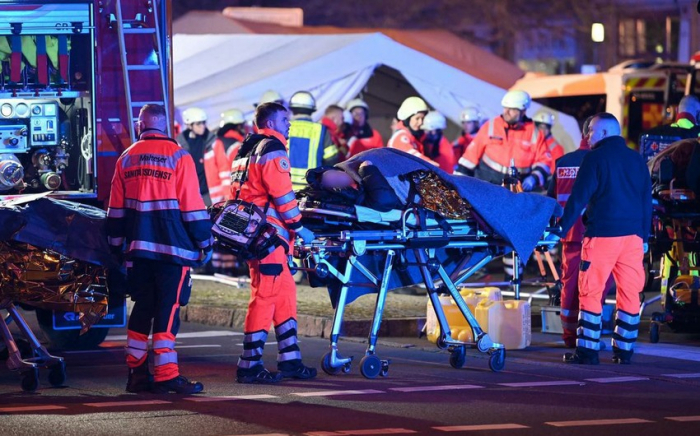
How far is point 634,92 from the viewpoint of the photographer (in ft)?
80.4

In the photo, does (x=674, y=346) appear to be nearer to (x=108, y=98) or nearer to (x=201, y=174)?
(x=108, y=98)

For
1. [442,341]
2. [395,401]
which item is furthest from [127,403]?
[442,341]

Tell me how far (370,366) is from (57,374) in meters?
2.15

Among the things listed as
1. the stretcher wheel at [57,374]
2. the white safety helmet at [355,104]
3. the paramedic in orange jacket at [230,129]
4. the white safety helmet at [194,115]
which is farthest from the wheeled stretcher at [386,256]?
the white safety helmet at [355,104]

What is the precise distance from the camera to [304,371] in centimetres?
1055

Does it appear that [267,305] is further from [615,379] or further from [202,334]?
[202,334]

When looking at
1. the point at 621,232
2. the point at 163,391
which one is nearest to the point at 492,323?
the point at 621,232

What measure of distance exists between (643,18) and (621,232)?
30.7 m

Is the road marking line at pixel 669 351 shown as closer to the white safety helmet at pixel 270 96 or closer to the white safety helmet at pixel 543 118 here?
the white safety helmet at pixel 543 118

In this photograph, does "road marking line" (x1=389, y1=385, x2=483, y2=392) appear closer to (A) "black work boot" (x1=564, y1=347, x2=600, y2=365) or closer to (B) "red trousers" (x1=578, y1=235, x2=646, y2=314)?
(A) "black work boot" (x1=564, y1=347, x2=600, y2=365)

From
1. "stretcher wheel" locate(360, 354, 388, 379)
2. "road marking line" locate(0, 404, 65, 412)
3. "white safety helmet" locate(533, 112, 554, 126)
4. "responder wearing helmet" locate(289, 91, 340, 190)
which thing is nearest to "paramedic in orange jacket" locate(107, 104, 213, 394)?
"road marking line" locate(0, 404, 65, 412)

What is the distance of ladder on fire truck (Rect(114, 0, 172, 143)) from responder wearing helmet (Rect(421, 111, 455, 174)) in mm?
5569

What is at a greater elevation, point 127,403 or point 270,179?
point 270,179

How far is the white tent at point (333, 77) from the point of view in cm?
1945
